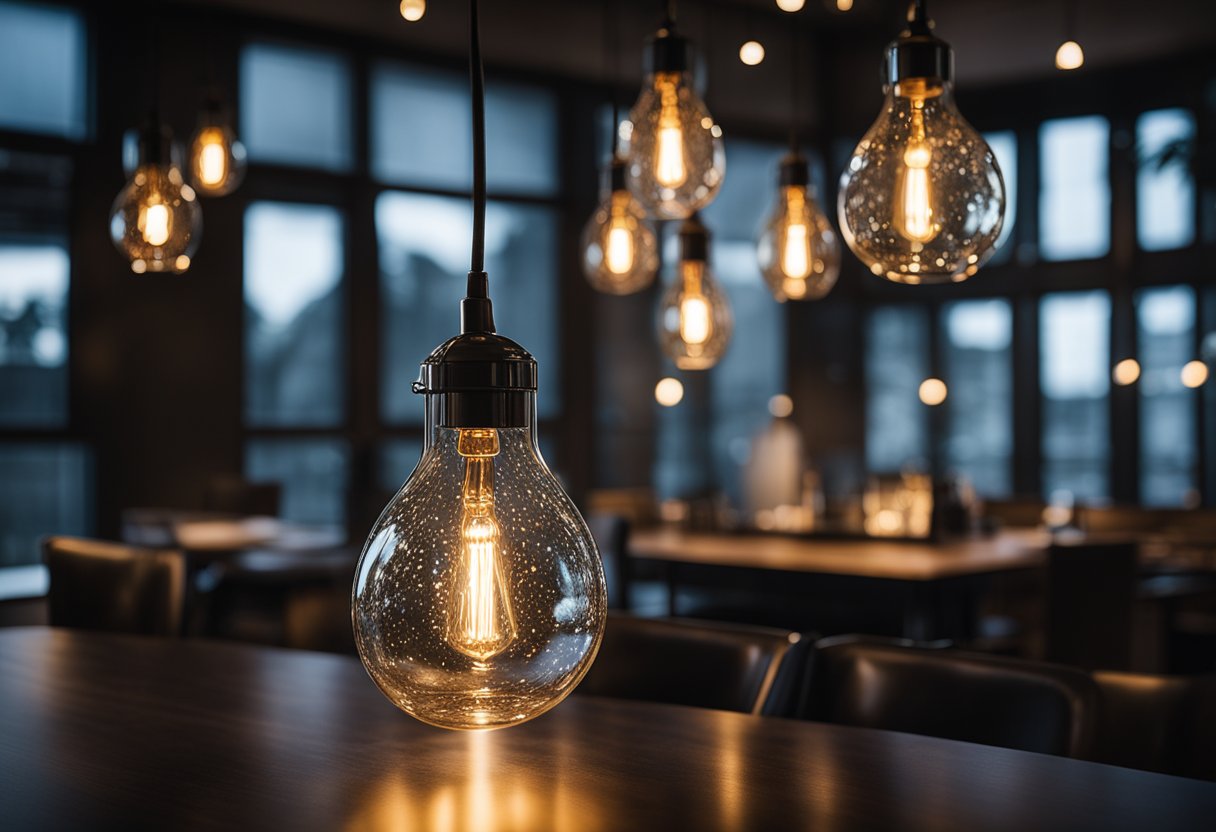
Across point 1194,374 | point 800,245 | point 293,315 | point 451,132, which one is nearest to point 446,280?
point 451,132

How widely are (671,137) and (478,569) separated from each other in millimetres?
1495

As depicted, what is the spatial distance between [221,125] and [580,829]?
259 cm

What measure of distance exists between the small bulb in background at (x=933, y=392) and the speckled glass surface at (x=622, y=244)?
5117 mm

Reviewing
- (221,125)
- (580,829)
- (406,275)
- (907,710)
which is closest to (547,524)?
(580,829)

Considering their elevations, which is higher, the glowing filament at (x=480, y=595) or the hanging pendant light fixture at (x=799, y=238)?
the hanging pendant light fixture at (x=799, y=238)

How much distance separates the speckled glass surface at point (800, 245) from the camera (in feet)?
9.93

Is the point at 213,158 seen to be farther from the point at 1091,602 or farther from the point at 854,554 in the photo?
the point at 1091,602

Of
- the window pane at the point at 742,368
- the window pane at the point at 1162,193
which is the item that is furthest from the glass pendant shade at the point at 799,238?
the window pane at the point at 1162,193

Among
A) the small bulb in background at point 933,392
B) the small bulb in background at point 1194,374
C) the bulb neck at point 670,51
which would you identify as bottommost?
the small bulb in background at point 933,392

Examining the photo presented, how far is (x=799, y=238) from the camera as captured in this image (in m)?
3.03

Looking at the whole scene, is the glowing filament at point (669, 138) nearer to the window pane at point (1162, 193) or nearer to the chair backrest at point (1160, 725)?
the chair backrest at point (1160, 725)

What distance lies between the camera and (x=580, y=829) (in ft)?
3.90

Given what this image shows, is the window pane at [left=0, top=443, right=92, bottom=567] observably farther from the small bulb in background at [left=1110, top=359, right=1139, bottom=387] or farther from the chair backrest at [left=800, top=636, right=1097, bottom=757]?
the small bulb in background at [left=1110, top=359, right=1139, bottom=387]

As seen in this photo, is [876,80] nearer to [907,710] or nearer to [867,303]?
[867,303]
